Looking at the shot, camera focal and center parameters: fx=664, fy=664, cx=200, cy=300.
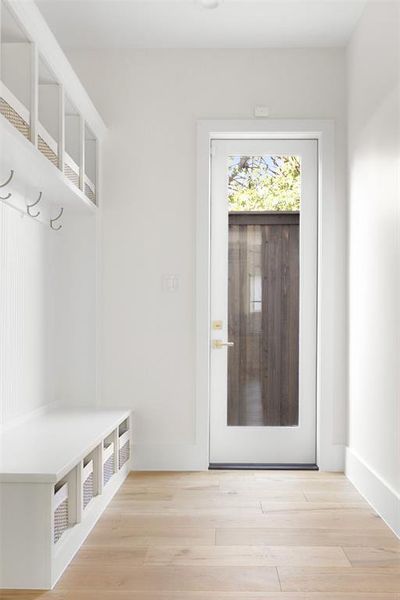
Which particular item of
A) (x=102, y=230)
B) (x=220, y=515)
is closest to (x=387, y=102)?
(x=102, y=230)

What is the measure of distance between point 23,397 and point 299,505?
159 cm

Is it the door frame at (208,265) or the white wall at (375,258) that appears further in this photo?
the door frame at (208,265)

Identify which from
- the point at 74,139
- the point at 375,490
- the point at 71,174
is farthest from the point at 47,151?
the point at 375,490

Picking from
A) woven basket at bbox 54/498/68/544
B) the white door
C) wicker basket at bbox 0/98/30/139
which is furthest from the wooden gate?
wicker basket at bbox 0/98/30/139

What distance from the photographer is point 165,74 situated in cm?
439

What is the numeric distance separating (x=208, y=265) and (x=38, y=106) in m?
1.64

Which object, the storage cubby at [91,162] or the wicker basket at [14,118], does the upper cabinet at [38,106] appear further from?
the storage cubby at [91,162]

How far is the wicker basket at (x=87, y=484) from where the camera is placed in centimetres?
293

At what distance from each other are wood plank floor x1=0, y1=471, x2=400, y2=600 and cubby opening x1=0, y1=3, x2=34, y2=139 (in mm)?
1781

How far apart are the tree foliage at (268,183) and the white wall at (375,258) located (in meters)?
0.42

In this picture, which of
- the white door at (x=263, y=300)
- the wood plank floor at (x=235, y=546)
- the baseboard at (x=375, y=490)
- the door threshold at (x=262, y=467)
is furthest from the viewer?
the white door at (x=263, y=300)

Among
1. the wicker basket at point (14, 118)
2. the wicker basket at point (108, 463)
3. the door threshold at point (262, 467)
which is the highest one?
the wicker basket at point (14, 118)

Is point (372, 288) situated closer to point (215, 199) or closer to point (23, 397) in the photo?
point (215, 199)

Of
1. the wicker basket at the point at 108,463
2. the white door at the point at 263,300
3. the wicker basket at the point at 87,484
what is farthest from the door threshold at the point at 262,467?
the wicker basket at the point at 87,484
